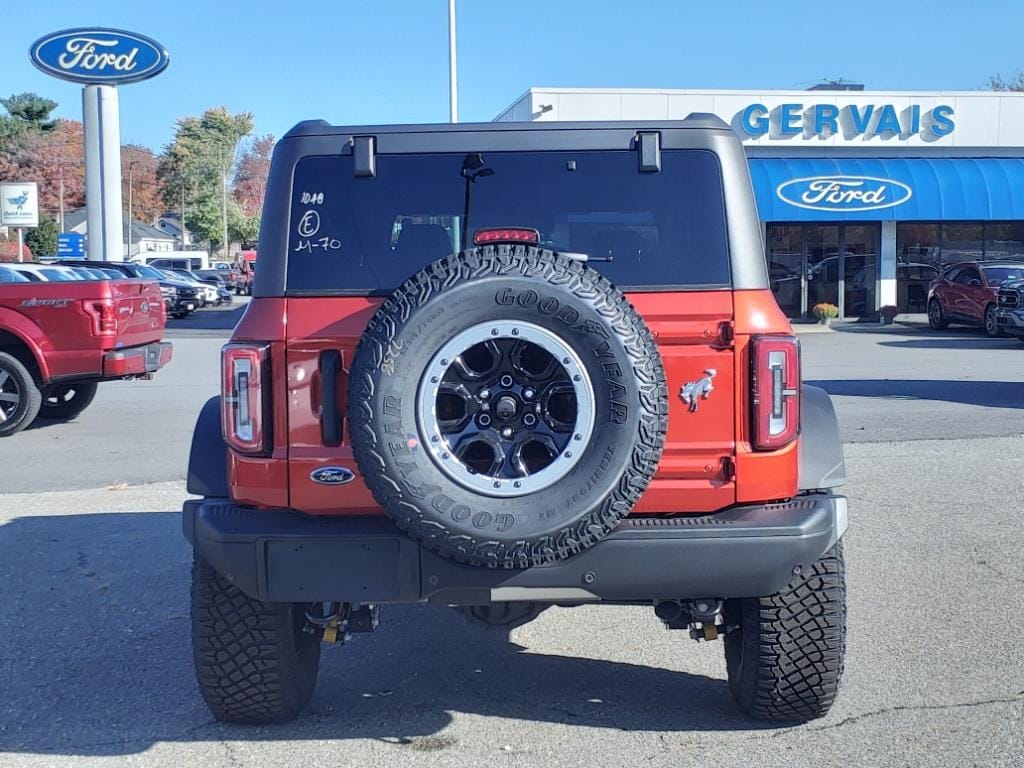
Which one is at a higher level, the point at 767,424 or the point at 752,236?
the point at 752,236

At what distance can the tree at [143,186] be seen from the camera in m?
116

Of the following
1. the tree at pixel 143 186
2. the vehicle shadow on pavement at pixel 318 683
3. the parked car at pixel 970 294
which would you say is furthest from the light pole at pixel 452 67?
the tree at pixel 143 186

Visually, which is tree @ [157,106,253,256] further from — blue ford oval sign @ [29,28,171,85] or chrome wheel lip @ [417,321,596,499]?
chrome wheel lip @ [417,321,596,499]

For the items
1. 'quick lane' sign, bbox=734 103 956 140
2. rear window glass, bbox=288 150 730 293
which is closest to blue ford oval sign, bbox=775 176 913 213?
'quick lane' sign, bbox=734 103 956 140

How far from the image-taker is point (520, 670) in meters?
4.78

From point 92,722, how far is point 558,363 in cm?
229

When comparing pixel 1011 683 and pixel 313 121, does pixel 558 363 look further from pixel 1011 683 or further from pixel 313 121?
pixel 1011 683

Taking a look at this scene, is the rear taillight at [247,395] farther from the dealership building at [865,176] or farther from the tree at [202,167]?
the tree at [202,167]

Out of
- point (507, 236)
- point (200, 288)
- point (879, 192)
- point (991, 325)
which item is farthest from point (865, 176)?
point (507, 236)

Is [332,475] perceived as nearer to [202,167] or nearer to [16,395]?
[16,395]

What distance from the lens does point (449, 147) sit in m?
3.83

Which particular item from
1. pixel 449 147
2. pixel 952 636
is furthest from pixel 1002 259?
pixel 449 147

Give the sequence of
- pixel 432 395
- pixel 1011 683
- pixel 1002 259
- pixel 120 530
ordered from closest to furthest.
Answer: pixel 432 395 → pixel 1011 683 → pixel 120 530 → pixel 1002 259

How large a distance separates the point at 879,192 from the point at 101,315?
69.7 ft
